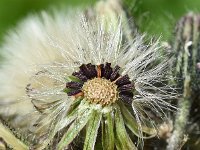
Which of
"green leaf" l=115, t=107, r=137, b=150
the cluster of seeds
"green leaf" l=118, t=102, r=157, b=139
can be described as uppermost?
the cluster of seeds

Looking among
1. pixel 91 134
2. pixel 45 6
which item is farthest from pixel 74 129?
pixel 45 6

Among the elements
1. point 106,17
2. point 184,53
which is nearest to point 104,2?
point 106,17

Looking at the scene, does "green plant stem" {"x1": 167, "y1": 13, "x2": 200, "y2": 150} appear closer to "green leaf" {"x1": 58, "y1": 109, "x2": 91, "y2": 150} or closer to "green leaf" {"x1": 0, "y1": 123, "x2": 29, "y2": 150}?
"green leaf" {"x1": 58, "y1": 109, "x2": 91, "y2": 150}

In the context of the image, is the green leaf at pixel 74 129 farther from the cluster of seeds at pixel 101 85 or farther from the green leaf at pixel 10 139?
the green leaf at pixel 10 139

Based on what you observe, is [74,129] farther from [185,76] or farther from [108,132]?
[185,76]

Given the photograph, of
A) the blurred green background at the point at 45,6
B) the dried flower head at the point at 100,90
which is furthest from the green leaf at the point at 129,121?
the blurred green background at the point at 45,6

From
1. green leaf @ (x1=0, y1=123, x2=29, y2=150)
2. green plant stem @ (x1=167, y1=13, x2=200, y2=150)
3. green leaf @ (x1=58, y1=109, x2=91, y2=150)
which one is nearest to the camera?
green leaf @ (x1=58, y1=109, x2=91, y2=150)

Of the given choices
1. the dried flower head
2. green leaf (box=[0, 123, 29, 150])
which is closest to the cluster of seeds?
the dried flower head

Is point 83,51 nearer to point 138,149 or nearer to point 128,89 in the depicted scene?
point 128,89
